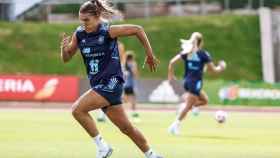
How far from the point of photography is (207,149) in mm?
16219

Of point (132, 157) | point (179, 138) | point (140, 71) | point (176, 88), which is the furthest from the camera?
point (140, 71)

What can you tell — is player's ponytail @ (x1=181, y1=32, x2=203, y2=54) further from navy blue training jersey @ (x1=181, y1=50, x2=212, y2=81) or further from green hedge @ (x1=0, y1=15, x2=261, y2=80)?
green hedge @ (x1=0, y1=15, x2=261, y2=80)

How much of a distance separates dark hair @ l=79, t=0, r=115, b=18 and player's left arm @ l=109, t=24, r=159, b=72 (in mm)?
232

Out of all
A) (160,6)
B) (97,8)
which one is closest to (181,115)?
(97,8)

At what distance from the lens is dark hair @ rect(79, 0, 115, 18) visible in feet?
40.9

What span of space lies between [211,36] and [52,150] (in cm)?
4061

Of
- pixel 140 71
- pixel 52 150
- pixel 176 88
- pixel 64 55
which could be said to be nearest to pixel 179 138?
pixel 52 150

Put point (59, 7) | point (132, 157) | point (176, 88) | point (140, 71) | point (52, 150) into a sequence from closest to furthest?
point (132, 157) → point (52, 150) → point (176, 88) → point (140, 71) → point (59, 7)

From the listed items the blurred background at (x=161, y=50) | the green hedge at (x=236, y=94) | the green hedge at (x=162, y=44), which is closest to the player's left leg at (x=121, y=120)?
the blurred background at (x=161, y=50)

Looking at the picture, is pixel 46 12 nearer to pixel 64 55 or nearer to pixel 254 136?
pixel 254 136

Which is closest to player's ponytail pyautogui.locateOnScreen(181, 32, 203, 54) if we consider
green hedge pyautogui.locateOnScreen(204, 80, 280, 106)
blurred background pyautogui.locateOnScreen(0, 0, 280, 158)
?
blurred background pyautogui.locateOnScreen(0, 0, 280, 158)

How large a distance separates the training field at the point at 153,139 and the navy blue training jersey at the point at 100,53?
2.07m

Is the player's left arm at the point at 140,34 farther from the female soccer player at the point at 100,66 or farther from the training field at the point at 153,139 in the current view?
the training field at the point at 153,139

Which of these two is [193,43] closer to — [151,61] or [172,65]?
[172,65]
